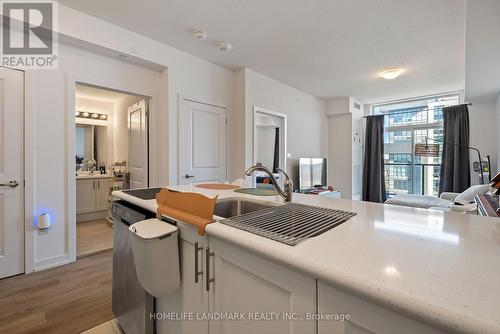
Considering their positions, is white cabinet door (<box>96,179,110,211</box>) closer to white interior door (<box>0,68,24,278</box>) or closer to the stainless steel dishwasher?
white interior door (<box>0,68,24,278</box>)

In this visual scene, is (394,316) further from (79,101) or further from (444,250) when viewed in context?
(79,101)

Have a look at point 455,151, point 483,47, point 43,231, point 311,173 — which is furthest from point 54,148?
point 455,151

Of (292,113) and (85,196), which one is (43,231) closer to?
(85,196)

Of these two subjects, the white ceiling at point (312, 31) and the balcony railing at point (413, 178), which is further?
the balcony railing at point (413, 178)

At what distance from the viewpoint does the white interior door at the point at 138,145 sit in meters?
3.21

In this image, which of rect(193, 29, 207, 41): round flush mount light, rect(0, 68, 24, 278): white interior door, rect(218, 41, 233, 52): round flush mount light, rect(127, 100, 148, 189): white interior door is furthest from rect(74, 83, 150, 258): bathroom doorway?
rect(218, 41, 233, 52): round flush mount light

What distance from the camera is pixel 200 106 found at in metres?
3.35

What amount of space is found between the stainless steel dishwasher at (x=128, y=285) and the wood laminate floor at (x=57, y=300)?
33 cm

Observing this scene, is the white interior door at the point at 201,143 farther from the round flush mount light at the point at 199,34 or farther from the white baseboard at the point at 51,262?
the white baseboard at the point at 51,262

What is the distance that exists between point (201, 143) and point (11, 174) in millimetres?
2002

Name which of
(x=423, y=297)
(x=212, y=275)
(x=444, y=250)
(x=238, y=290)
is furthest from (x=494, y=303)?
(x=212, y=275)

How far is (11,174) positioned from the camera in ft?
7.30

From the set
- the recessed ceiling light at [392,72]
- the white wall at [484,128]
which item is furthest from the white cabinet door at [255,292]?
the white wall at [484,128]

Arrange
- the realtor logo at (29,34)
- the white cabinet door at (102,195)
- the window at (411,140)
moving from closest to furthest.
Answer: the realtor logo at (29,34)
the white cabinet door at (102,195)
the window at (411,140)
